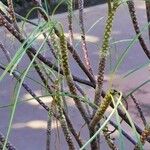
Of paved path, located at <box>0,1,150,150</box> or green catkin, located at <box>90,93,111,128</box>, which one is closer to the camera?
green catkin, located at <box>90,93,111,128</box>

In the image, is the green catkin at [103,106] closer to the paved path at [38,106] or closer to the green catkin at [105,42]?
the green catkin at [105,42]

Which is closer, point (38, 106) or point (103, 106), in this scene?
point (103, 106)

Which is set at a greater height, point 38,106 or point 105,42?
point 105,42

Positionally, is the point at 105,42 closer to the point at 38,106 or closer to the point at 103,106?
the point at 103,106

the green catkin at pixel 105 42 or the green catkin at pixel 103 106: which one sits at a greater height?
the green catkin at pixel 105 42

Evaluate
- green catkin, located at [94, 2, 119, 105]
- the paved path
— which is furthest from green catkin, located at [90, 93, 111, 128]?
the paved path

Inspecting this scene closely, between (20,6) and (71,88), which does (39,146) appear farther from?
(20,6)

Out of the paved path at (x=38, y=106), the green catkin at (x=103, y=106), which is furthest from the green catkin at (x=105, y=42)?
the paved path at (x=38, y=106)

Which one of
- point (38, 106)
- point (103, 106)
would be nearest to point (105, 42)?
point (103, 106)

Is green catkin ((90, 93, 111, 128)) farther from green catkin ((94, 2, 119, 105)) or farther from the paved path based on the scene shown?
the paved path

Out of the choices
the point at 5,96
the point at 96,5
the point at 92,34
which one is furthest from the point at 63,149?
the point at 96,5

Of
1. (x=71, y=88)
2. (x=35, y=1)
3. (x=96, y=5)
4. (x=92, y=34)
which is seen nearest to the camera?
(x=71, y=88)
